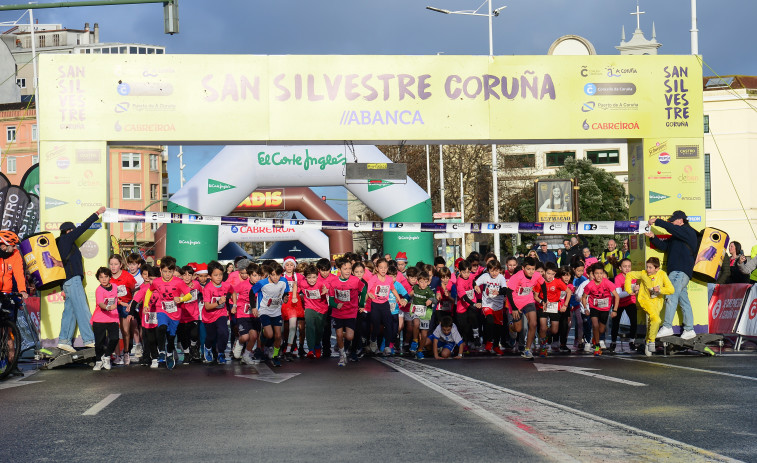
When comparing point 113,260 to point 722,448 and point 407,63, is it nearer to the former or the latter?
point 407,63

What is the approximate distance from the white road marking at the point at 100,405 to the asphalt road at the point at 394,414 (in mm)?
23

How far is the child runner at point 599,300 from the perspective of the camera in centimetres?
1823

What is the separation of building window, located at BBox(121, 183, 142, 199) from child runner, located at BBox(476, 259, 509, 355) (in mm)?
83832

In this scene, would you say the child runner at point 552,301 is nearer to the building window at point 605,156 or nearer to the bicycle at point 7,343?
the bicycle at point 7,343

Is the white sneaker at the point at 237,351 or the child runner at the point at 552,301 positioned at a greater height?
the child runner at the point at 552,301

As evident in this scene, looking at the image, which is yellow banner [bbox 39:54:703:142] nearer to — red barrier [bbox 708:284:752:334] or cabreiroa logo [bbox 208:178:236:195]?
red barrier [bbox 708:284:752:334]

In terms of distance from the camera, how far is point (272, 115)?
1883cm

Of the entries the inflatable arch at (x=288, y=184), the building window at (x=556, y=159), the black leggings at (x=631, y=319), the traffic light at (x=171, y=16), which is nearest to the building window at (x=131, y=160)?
the building window at (x=556, y=159)

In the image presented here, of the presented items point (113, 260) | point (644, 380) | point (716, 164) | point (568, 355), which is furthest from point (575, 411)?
point (716, 164)

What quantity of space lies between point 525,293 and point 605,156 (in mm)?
70731

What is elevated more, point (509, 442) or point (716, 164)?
point (716, 164)

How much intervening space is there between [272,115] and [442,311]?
471 centimetres

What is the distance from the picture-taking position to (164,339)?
54.6ft

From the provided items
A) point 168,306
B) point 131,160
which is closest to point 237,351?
point 168,306
